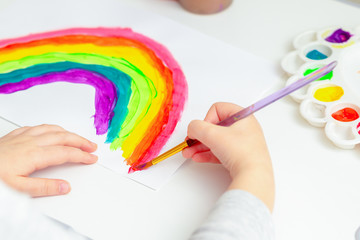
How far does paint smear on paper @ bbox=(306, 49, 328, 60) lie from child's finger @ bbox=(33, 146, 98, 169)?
0.42m

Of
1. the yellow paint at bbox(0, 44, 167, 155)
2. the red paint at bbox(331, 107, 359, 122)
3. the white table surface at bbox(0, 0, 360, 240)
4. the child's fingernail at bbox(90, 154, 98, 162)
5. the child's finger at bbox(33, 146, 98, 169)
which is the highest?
the yellow paint at bbox(0, 44, 167, 155)

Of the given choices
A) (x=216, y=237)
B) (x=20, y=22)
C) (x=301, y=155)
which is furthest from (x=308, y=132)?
(x=20, y=22)

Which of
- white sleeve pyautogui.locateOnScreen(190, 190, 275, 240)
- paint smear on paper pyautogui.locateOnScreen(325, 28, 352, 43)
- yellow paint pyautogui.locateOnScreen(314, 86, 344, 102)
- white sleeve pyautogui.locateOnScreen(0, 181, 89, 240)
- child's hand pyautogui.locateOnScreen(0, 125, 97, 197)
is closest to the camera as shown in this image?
white sleeve pyautogui.locateOnScreen(0, 181, 89, 240)

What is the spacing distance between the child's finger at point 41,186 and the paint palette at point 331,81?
0.39m

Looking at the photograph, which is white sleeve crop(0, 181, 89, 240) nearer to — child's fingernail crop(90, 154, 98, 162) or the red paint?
child's fingernail crop(90, 154, 98, 162)

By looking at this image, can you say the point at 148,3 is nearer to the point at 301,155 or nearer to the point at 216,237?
the point at 301,155

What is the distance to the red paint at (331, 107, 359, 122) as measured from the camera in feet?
2.45

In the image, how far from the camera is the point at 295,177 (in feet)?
2.29

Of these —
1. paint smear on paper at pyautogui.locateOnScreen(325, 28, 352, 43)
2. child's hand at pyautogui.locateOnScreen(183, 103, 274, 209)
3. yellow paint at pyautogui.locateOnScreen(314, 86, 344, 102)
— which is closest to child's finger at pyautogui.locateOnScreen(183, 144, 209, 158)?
child's hand at pyautogui.locateOnScreen(183, 103, 274, 209)

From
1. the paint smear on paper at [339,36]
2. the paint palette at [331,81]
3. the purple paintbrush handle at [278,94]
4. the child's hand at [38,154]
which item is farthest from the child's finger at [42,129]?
the paint smear on paper at [339,36]

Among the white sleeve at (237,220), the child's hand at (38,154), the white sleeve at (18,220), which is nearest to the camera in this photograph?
the white sleeve at (18,220)

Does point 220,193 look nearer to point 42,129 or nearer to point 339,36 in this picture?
point 42,129

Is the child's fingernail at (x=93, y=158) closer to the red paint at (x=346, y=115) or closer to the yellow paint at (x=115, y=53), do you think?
the yellow paint at (x=115, y=53)

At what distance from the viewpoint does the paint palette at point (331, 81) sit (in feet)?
2.43
